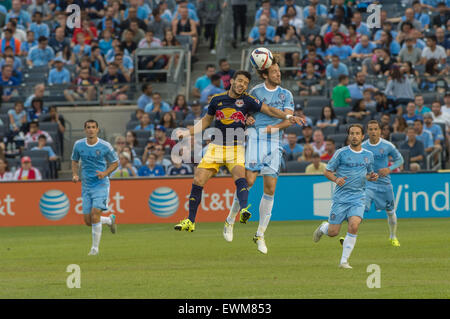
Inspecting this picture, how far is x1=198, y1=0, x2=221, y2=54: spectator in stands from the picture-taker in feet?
99.7

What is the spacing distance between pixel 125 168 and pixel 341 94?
6.16 meters

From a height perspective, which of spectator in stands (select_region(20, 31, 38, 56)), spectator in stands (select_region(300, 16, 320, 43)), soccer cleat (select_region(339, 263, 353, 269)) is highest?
spectator in stands (select_region(300, 16, 320, 43))

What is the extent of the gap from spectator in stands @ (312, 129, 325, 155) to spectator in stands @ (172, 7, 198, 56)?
22.8ft

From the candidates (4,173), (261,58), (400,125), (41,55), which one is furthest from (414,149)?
(41,55)

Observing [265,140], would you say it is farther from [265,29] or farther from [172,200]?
[265,29]

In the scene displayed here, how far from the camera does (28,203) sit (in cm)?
2395

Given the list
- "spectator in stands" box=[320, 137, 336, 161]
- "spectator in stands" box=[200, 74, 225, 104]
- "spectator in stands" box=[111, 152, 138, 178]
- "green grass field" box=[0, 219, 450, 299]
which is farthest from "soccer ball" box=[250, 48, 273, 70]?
"spectator in stands" box=[200, 74, 225, 104]

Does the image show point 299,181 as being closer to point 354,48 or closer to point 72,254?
point 354,48

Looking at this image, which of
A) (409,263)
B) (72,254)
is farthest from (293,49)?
(409,263)

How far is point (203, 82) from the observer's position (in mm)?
27312

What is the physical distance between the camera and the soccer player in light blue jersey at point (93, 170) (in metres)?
15.7

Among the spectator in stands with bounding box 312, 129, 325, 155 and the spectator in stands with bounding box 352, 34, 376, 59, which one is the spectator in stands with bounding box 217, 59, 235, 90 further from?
the spectator in stands with bounding box 352, 34, 376, 59

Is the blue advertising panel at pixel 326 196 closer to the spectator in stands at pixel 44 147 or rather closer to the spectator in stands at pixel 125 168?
the spectator in stands at pixel 125 168
